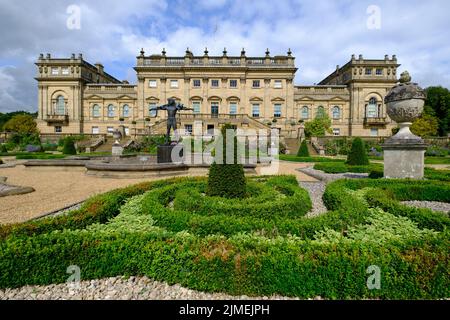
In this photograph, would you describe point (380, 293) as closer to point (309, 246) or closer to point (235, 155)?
point (309, 246)

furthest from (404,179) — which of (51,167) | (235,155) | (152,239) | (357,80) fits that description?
(357,80)

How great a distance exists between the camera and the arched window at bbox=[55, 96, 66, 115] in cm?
4238

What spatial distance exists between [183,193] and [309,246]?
11.7 feet

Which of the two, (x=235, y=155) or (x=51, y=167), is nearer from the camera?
(x=235, y=155)

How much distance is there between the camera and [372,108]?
41.8 metres

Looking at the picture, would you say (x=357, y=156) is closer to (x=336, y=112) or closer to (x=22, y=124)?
(x=336, y=112)

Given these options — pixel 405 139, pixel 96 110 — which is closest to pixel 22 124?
pixel 96 110

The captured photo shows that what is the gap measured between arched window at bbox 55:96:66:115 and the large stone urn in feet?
159

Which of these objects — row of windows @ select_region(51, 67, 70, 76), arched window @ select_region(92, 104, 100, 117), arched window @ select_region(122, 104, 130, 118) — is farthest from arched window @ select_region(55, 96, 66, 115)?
arched window @ select_region(122, 104, 130, 118)

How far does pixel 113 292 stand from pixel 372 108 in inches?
1899

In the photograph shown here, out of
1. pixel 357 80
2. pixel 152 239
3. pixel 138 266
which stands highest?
pixel 357 80

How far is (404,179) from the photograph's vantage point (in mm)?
7543

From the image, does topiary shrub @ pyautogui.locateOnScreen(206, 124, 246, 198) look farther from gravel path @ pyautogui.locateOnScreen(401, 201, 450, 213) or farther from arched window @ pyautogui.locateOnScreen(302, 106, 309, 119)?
arched window @ pyautogui.locateOnScreen(302, 106, 309, 119)

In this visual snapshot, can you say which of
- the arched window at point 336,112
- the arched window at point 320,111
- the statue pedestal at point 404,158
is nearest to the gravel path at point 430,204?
the statue pedestal at point 404,158
